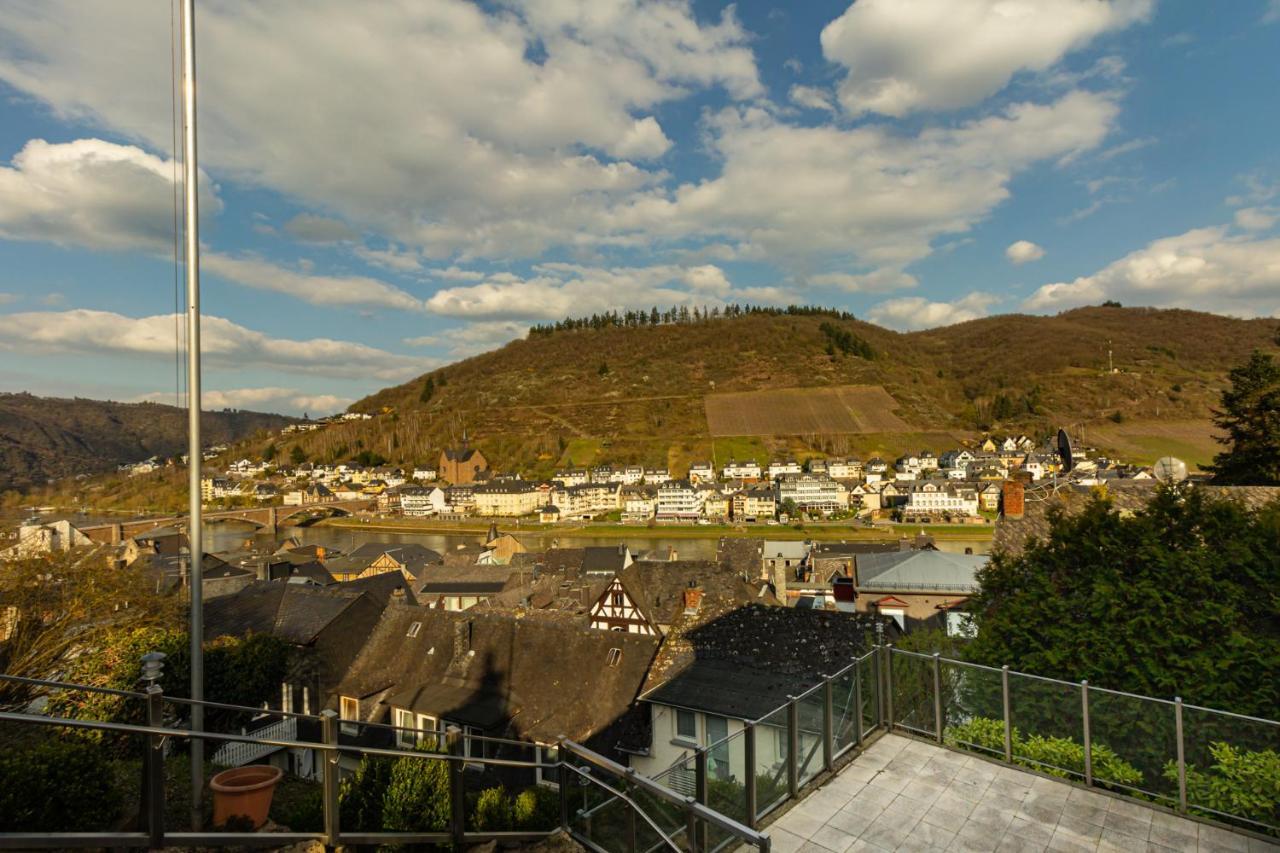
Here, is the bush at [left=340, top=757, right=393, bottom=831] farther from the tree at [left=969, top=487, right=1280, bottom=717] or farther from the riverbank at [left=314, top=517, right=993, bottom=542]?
the riverbank at [left=314, top=517, right=993, bottom=542]

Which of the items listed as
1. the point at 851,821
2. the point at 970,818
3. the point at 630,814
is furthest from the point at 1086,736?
the point at 630,814

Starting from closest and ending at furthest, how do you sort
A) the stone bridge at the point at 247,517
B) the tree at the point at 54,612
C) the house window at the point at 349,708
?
1. the tree at the point at 54,612
2. the house window at the point at 349,708
3. the stone bridge at the point at 247,517

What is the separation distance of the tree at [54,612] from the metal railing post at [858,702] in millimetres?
14881

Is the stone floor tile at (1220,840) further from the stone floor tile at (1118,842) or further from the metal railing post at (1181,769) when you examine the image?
the stone floor tile at (1118,842)

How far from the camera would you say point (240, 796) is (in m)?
5.54

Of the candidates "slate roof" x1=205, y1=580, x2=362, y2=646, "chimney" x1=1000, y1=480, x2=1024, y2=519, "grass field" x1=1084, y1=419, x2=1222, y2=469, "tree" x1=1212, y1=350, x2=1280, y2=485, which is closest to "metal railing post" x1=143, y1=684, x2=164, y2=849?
"slate roof" x1=205, y1=580, x2=362, y2=646

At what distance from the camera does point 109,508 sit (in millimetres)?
119375

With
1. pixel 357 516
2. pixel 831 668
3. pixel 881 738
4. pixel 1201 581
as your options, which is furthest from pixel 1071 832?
pixel 357 516

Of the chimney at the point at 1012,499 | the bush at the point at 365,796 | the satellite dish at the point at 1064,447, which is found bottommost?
the bush at the point at 365,796

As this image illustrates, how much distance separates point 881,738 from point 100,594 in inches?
661

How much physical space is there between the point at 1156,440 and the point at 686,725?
18158 centimetres

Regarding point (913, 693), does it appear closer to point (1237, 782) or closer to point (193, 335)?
point (1237, 782)

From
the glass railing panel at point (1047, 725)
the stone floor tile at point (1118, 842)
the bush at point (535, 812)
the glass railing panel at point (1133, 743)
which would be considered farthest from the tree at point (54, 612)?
the glass railing panel at point (1133, 743)

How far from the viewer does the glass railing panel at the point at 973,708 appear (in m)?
Answer: 8.45
